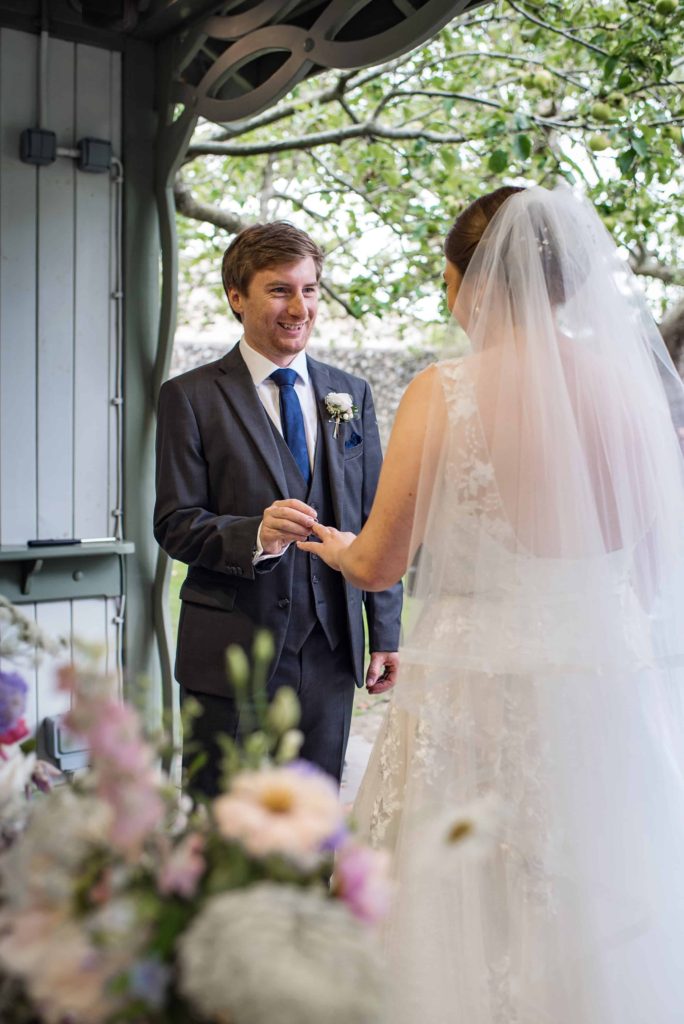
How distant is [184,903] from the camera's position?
0.69 m

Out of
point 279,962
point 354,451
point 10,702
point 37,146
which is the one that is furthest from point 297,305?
point 279,962

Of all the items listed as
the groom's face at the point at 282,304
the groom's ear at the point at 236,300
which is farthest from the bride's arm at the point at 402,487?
the groom's ear at the point at 236,300

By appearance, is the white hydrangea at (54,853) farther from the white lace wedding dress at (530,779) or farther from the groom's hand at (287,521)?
the groom's hand at (287,521)

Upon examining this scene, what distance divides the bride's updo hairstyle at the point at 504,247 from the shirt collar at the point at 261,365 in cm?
73

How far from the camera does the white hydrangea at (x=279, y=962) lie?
0.58 m

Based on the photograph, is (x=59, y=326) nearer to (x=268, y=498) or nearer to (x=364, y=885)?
(x=268, y=498)

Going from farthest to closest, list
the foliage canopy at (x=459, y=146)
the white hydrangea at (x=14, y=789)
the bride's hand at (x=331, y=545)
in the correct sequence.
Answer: the foliage canopy at (x=459, y=146)
the bride's hand at (x=331, y=545)
the white hydrangea at (x=14, y=789)

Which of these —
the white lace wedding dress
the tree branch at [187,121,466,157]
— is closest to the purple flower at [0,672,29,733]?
the white lace wedding dress

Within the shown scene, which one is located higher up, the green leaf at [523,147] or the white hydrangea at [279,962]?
the green leaf at [523,147]

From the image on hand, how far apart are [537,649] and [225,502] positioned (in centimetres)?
96

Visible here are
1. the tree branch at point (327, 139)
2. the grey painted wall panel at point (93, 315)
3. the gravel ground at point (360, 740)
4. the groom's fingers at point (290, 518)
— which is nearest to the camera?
the groom's fingers at point (290, 518)

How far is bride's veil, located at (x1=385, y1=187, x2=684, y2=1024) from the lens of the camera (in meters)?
1.67

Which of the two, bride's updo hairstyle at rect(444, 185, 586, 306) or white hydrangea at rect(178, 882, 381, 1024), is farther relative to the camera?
bride's updo hairstyle at rect(444, 185, 586, 306)

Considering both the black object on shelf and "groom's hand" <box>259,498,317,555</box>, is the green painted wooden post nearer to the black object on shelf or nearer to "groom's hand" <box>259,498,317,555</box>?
the black object on shelf
